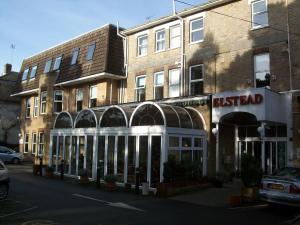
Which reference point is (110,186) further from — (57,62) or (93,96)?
(57,62)

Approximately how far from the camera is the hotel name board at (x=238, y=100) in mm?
17953

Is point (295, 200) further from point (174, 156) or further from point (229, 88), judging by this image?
point (229, 88)

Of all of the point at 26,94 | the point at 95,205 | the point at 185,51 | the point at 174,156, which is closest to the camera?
the point at 95,205

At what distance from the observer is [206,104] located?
20.8 meters

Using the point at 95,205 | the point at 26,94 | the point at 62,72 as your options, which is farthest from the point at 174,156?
the point at 26,94

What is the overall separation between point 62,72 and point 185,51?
12110 mm

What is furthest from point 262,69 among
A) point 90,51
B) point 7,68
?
point 7,68

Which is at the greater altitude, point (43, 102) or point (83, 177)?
point (43, 102)

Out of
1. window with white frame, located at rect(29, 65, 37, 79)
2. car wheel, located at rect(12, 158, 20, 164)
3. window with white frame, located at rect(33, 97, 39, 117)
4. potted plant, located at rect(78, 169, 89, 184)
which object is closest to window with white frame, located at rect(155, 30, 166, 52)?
potted plant, located at rect(78, 169, 89, 184)

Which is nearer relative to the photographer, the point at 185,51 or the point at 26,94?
the point at 185,51

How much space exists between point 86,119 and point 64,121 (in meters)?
2.69

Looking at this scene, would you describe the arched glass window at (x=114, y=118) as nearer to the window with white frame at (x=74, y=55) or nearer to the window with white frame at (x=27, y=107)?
the window with white frame at (x=74, y=55)

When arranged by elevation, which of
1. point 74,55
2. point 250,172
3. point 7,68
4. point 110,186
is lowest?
point 110,186

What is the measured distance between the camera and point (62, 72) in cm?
3228
